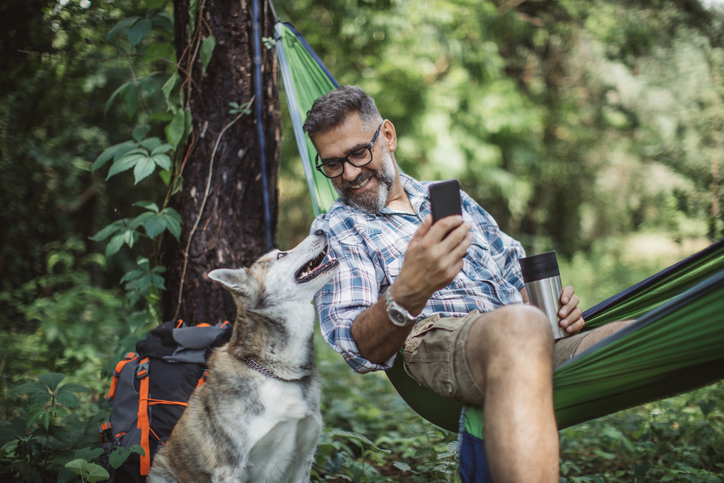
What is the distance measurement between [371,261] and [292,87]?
3.89 ft

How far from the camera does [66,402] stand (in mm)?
1885

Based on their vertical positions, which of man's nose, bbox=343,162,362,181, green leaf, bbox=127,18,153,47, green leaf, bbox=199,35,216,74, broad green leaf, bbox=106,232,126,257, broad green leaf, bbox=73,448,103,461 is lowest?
broad green leaf, bbox=73,448,103,461

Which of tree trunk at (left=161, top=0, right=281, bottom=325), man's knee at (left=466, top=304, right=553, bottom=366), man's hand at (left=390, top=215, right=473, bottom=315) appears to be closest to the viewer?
man's knee at (left=466, top=304, right=553, bottom=366)

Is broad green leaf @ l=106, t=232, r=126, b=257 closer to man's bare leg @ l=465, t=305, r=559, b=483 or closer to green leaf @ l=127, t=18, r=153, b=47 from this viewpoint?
green leaf @ l=127, t=18, r=153, b=47

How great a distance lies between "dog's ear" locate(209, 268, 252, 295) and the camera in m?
1.94

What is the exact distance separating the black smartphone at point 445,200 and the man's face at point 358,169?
0.69m

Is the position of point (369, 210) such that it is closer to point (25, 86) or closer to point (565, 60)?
point (25, 86)

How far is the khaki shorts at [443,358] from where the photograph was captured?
144cm

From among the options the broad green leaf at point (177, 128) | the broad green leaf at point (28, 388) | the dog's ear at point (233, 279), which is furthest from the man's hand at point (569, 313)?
the broad green leaf at point (28, 388)

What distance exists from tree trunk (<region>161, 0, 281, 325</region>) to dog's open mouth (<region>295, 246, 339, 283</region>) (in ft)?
1.71

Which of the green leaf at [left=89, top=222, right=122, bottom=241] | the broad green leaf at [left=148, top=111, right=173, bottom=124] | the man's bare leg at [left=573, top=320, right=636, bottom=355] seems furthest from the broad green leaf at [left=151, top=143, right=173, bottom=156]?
the man's bare leg at [left=573, top=320, right=636, bottom=355]

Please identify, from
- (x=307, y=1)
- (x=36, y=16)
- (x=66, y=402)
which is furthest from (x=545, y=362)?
(x=307, y=1)

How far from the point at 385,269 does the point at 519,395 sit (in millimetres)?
841

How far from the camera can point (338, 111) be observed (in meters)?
2.03
